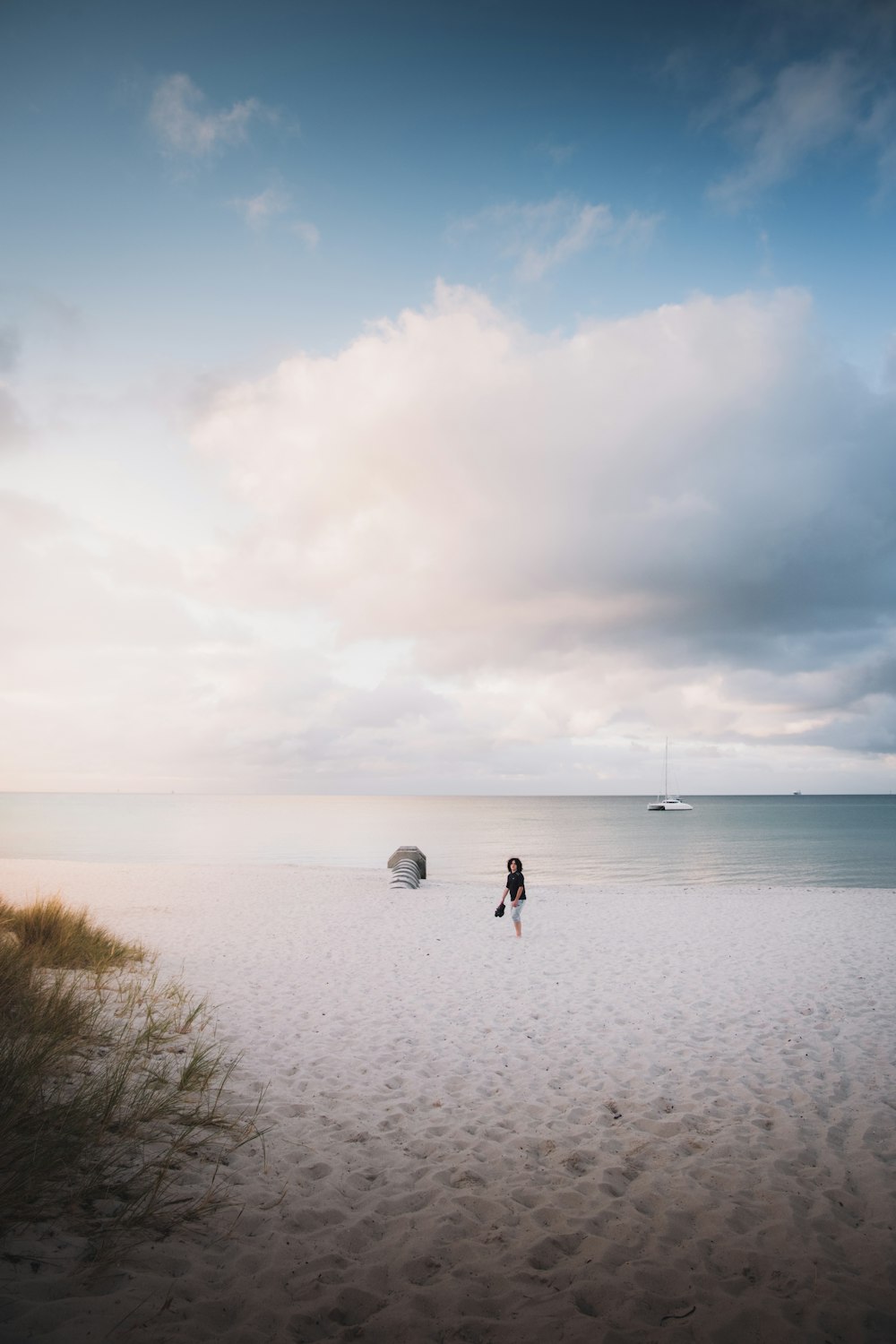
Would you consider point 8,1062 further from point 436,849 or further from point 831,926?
point 436,849

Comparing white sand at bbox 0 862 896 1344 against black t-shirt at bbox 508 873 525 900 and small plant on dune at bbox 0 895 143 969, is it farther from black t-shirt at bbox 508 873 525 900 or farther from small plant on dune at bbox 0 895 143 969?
black t-shirt at bbox 508 873 525 900

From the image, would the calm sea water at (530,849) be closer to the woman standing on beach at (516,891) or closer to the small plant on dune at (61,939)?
the woman standing on beach at (516,891)

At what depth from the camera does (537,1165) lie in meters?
5.22

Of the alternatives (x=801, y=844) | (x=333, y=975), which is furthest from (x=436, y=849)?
(x=333, y=975)

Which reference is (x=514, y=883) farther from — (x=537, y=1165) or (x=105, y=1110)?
(x=105, y=1110)

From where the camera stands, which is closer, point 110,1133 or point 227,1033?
point 110,1133

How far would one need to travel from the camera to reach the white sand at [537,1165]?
11.7 feet

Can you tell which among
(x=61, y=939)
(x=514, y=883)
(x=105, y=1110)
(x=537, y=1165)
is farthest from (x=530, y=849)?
(x=105, y=1110)

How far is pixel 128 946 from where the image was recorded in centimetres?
1172

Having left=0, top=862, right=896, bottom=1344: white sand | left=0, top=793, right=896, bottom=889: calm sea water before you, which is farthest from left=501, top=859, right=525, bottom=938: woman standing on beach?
left=0, top=793, right=896, bottom=889: calm sea water

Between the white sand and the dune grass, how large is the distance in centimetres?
33

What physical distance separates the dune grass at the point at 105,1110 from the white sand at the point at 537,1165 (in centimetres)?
33

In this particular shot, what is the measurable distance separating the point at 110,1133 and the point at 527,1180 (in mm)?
3258

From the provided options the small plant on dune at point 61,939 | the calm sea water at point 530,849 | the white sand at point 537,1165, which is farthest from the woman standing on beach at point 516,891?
the calm sea water at point 530,849
